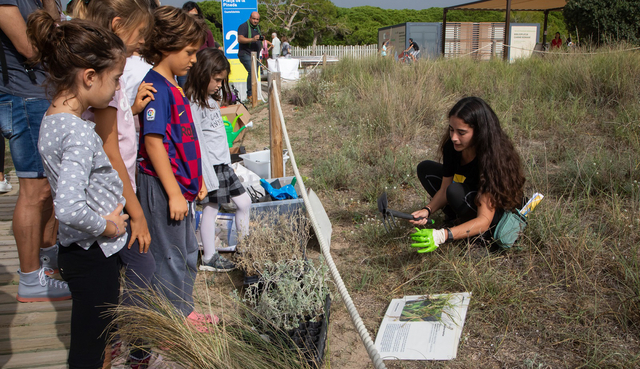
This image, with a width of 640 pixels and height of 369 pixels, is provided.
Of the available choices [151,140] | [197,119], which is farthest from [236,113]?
[151,140]

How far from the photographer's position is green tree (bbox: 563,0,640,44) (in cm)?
1121

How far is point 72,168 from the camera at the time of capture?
135cm

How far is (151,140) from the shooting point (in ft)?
Result: 6.23

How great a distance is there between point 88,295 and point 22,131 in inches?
50.8

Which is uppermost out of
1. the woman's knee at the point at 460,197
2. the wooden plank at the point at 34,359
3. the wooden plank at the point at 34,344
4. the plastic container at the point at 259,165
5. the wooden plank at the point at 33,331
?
the woman's knee at the point at 460,197

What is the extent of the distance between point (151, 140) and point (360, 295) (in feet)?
4.94

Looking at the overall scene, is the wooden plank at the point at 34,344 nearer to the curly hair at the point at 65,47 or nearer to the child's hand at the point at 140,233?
the child's hand at the point at 140,233

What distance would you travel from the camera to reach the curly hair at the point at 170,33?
1957 mm

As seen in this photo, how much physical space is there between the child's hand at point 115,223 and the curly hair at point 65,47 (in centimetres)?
43

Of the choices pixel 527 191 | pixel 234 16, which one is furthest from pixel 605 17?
pixel 527 191

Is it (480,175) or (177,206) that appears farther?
(480,175)

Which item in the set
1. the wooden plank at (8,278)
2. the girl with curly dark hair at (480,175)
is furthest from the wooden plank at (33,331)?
the girl with curly dark hair at (480,175)

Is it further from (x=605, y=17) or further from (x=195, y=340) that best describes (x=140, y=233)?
(x=605, y=17)

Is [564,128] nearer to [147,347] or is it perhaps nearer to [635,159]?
[635,159]
